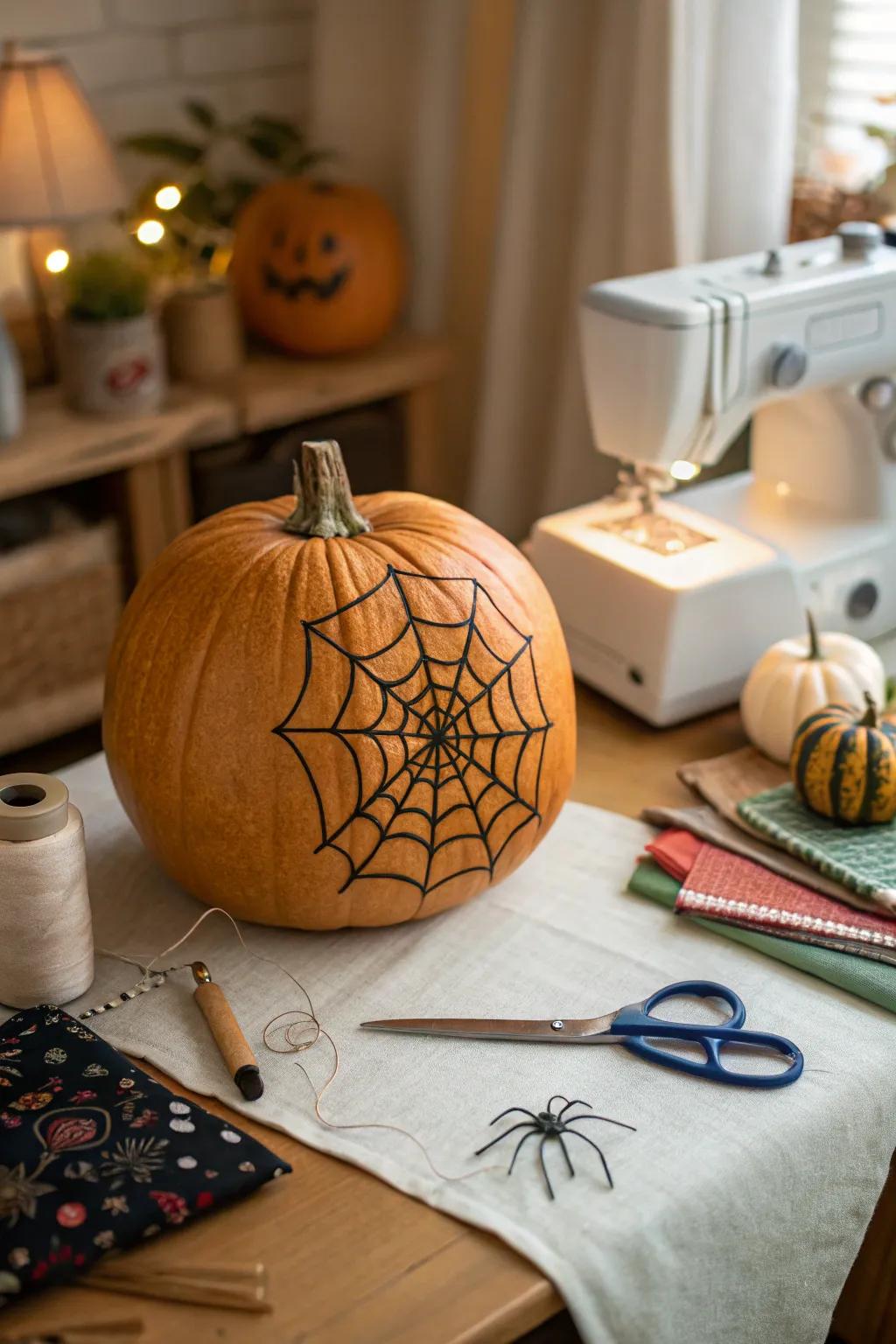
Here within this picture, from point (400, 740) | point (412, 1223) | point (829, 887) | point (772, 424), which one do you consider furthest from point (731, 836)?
point (772, 424)

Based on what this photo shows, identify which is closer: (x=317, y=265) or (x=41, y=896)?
(x=41, y=896)

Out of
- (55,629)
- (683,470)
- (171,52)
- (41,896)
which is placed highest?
(171,52)

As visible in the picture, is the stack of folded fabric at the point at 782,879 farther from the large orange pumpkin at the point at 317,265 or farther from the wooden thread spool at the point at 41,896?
the large orange pumpkin at the point at 317,265

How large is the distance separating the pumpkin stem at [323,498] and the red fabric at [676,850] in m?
0.36

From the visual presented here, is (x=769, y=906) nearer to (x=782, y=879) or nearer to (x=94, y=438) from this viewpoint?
(x=782, y=879)

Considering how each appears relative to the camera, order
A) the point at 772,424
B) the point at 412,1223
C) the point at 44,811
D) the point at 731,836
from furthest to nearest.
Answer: the point at 772,424, the point at 731,836, the point at 44,811, the point at 412,1223

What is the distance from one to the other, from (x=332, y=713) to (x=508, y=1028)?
246mm

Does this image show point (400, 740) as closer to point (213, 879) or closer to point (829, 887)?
point (213, 879)

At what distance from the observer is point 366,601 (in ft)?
3.14

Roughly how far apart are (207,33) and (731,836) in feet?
6.35

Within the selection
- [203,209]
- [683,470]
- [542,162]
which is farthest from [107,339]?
[683,470]

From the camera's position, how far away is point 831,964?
39.5 inches

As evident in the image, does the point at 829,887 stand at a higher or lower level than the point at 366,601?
lower

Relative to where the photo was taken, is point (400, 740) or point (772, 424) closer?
point (400, 740)
